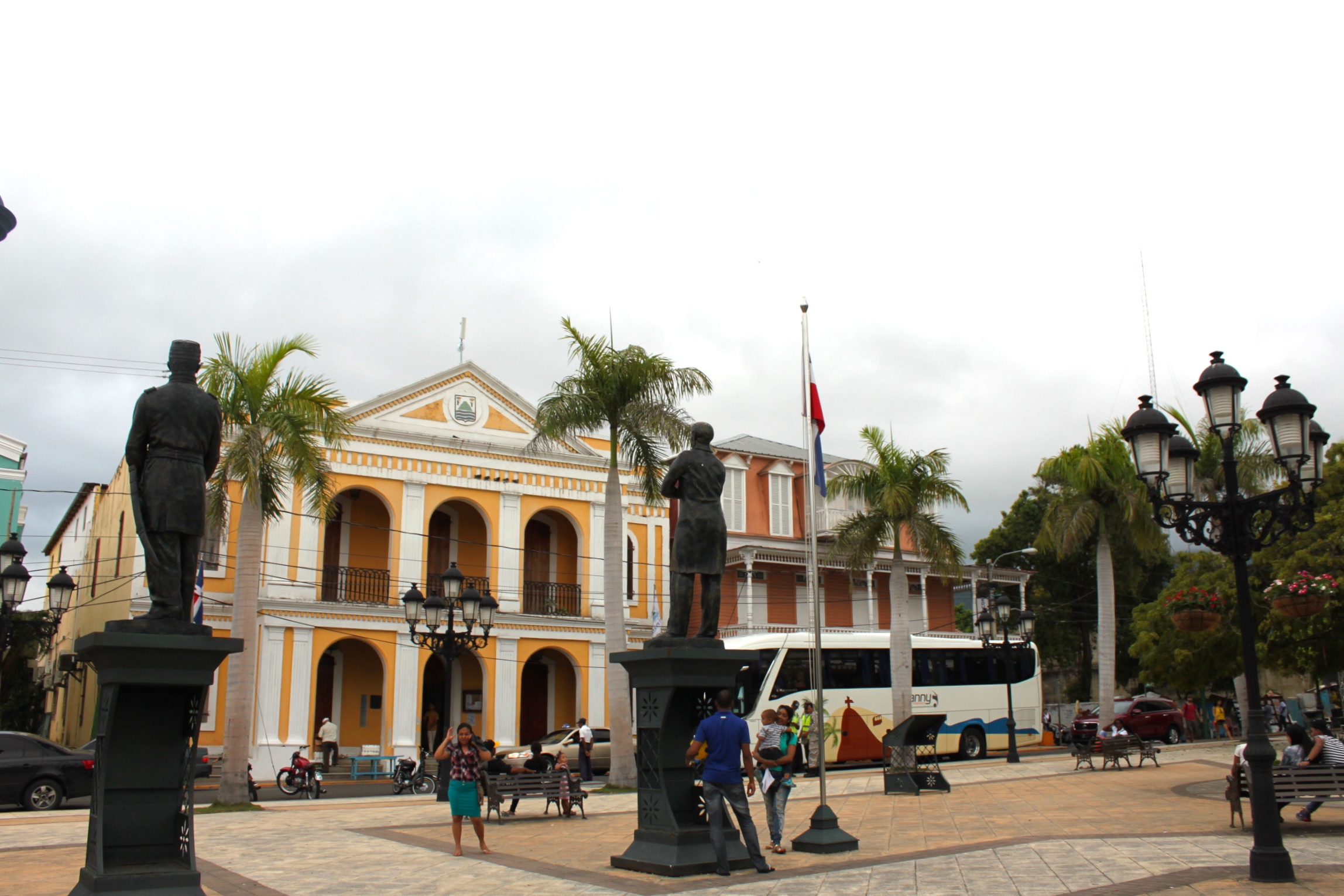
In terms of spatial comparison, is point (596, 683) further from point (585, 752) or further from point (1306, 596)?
point (1306, 596)

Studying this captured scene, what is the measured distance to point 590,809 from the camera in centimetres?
1620

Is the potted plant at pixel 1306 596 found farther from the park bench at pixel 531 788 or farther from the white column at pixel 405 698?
the white column at pixel 405 698

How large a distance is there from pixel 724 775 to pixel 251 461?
11.1 metres

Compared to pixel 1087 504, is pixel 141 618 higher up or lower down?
lower down

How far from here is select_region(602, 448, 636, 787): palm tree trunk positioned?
19.3 metres

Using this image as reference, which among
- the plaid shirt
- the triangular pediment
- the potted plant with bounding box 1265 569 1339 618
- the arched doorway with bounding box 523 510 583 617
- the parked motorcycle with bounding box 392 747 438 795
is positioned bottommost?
the parked motorcycle with bounding box 392 747 438 795

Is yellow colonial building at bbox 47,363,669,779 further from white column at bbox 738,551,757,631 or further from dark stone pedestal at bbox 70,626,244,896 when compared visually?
dark stone pedestal at bbox 70,626,244,896

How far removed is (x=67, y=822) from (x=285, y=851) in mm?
5217

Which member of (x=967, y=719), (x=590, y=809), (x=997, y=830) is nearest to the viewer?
(x=997, y=830)

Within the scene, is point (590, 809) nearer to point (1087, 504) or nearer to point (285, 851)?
point (285, 851)

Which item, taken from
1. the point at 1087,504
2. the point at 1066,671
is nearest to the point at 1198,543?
the point at 1087,504

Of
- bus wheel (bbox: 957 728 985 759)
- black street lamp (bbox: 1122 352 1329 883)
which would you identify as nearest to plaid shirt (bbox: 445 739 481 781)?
black street lamp (bbox: 1122 352 1329 883)

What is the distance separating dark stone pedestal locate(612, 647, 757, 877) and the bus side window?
1441 centimetres

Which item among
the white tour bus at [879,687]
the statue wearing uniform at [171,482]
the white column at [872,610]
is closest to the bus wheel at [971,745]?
the white tour bus at [879,687]
